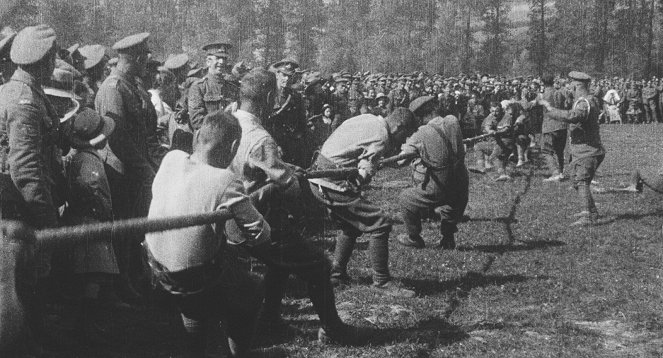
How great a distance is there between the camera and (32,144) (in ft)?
15.8

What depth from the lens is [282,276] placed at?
5.70m

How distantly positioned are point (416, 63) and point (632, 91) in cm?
3182

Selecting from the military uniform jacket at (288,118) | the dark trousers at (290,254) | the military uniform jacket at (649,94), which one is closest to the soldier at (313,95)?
the military uniform jacket at (288,118)

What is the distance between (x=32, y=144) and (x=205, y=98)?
13.0 ft

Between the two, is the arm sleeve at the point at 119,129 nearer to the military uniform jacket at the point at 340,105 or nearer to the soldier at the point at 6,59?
the soldier at the point at 6,59

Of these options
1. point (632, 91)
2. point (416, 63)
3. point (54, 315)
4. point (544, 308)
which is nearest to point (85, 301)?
point (54, 315)

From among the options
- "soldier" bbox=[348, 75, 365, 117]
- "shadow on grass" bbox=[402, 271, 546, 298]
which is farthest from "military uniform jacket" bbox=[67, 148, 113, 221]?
"soldier" bbox=[348, 75, 365, 117]

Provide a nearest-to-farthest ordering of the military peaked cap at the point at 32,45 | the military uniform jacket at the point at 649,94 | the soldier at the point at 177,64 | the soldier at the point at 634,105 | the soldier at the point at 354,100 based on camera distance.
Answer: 1. the military peaked cap at the point at 32,45
2. the soldier at the point at 177,64
3. the soldier at the point at 354,100
4. the military uniform jacket at the point at 649,94
5. the soldier at the point at 634,105

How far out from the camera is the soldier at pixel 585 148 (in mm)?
10617

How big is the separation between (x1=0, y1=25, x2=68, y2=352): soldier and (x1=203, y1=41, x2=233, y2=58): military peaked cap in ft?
12.8

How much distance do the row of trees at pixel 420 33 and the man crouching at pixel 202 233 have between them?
52544mm

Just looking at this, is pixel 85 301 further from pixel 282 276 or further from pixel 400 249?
pixel 400 249

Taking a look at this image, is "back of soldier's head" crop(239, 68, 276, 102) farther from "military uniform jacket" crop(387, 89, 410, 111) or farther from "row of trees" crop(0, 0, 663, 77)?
"row of trees" crop(0, 0, 663, 77)

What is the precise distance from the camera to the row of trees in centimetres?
5767
